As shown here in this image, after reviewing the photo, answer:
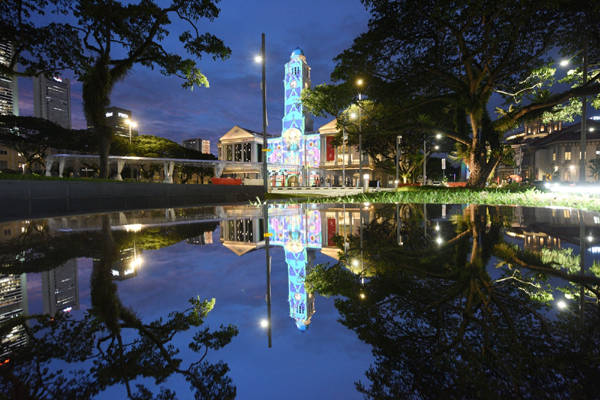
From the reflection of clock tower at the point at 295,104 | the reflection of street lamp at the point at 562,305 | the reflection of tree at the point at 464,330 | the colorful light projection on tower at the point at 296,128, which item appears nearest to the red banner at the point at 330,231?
the reflection of tree at the point at 464,330

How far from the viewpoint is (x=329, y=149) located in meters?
78.2

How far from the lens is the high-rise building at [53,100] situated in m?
95.8

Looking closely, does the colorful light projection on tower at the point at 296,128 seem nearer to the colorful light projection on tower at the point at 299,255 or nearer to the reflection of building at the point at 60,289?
the colorful light projection on tower at the point at 299,255

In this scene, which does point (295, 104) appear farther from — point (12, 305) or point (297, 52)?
point (12, 305)

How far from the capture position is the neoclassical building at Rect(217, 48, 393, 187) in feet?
247

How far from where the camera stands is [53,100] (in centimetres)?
10075

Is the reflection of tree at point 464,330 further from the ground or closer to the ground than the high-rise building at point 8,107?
closer to the ground

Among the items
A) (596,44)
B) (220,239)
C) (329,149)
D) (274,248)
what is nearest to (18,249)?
(220,239)

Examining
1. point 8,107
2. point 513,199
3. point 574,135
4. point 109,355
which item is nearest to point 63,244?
point 109,355

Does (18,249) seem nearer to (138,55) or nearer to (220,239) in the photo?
(220,239)

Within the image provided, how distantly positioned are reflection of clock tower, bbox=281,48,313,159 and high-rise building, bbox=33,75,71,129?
74661mm

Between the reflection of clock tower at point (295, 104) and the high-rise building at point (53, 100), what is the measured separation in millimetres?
74661

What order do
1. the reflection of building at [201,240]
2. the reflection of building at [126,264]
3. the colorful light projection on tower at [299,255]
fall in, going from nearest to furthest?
the colorful light projection on tower at [299,255] → the reflection of building at [126,264] → the reflection of building at [201,240]

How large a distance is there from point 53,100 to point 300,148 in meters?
89.8
